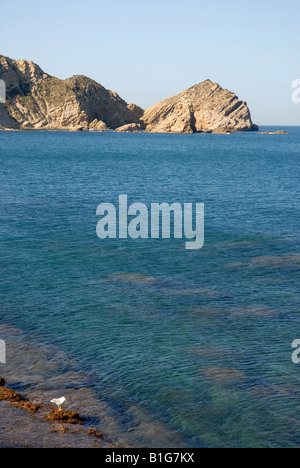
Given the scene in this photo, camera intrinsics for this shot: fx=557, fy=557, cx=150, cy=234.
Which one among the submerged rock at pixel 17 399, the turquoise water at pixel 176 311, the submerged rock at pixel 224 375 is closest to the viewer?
the submerged rock at pixel 17 399

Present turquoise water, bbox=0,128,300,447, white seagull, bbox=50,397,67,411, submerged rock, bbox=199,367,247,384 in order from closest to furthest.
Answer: white seagull, bbox=50,397,67,411 < turquoise water, bbox=0,128,300,447 < submerged rock, bbox=199,367,247,384

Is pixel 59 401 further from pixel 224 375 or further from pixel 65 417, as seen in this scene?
pixel 224 375

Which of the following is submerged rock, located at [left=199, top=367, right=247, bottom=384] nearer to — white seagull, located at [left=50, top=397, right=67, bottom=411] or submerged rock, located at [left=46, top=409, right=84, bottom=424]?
submerged rock, located at [left=46, top=409, right=84, bottom=424]

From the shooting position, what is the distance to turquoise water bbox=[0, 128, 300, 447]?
21.9 meters

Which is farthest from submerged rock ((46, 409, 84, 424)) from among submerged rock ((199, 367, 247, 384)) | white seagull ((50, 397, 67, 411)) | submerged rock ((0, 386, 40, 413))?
submerged rock ((199, 367, 247, 384))

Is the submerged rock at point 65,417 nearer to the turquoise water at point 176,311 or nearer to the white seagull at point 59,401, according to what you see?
the white seagull at point 59,401

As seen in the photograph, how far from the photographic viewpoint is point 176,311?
104 feet

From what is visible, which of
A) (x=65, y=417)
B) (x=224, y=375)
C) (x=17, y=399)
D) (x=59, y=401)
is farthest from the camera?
(x=224, y=375)

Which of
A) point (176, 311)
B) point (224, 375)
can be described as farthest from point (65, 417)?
point (176, 311)

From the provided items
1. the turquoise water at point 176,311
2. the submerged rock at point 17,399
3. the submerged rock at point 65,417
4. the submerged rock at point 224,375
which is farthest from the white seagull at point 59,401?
the submerged rock at point 224,375

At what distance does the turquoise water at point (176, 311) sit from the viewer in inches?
861

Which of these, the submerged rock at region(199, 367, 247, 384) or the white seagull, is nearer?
the white seagull

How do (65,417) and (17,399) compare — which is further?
(17,399)

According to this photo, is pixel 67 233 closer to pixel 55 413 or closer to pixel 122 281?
pixel 122 281
